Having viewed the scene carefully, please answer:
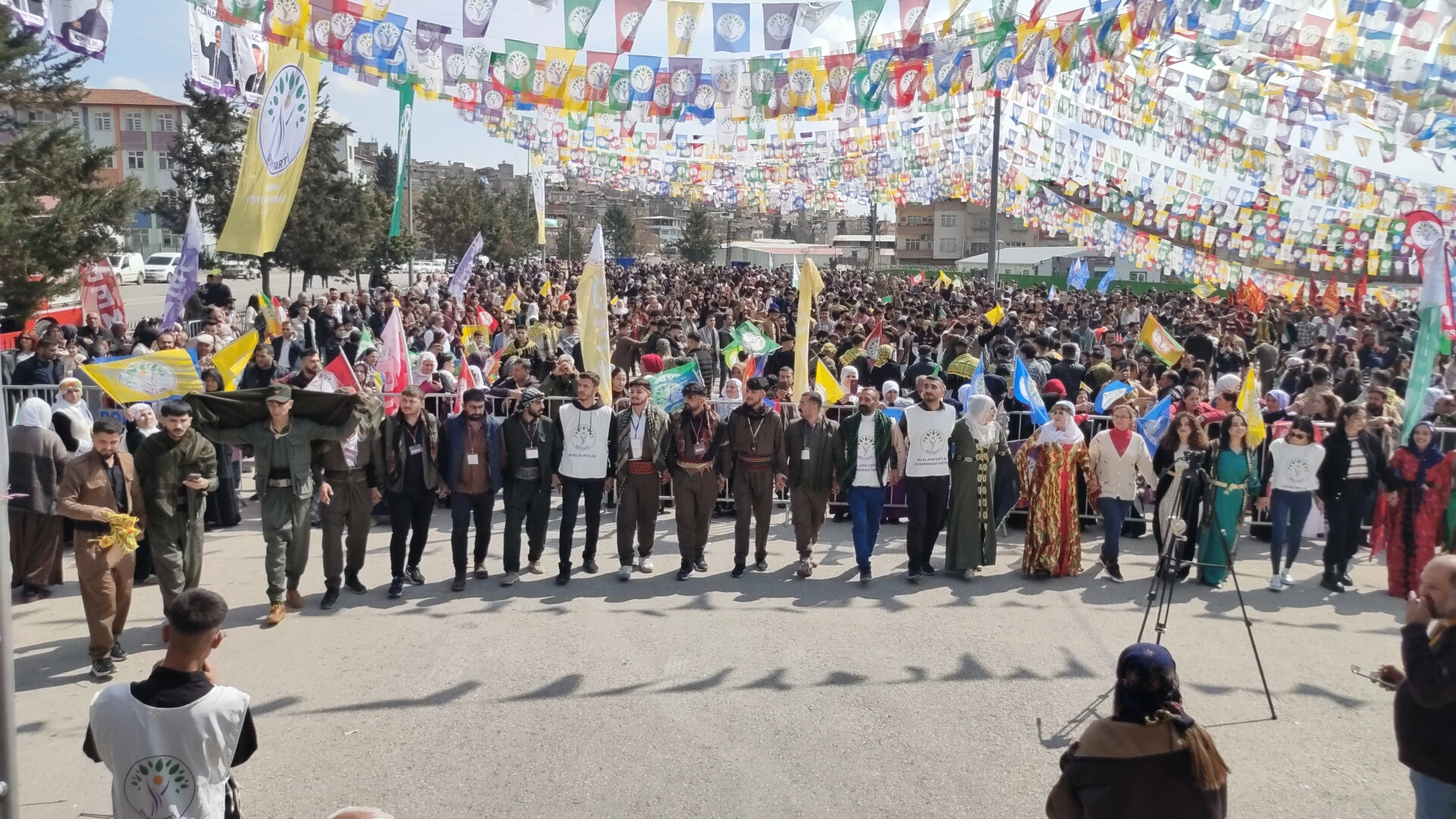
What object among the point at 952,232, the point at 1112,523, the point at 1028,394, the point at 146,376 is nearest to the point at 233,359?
the point at 146,376

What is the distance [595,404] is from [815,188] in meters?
31.2

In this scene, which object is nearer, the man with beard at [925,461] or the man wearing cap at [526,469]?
the man wearing cap at [526,469]

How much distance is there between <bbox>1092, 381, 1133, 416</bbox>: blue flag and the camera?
34.5 feet

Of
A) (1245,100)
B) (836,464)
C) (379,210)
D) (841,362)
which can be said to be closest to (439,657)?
(836,464)

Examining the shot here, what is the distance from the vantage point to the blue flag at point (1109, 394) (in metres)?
10.5

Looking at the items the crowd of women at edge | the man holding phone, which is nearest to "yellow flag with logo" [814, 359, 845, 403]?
the crowd of women at edge

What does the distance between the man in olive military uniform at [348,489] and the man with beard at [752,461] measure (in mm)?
2726

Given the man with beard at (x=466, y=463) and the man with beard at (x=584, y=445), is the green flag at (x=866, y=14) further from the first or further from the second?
the man with beard at (x=466, y=463)

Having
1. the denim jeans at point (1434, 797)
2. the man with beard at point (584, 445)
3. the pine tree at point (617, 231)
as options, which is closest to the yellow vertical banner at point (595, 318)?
the man with beard at point (584, 445)

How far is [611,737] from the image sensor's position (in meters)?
5.38

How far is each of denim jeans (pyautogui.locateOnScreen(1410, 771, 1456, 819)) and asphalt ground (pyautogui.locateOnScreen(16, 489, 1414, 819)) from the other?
109cm

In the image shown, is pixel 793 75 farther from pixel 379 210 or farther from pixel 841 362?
pixel 379 210

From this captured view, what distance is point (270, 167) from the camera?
7.29 metres

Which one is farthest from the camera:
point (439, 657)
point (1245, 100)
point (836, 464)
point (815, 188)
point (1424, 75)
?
point (815, 188)
